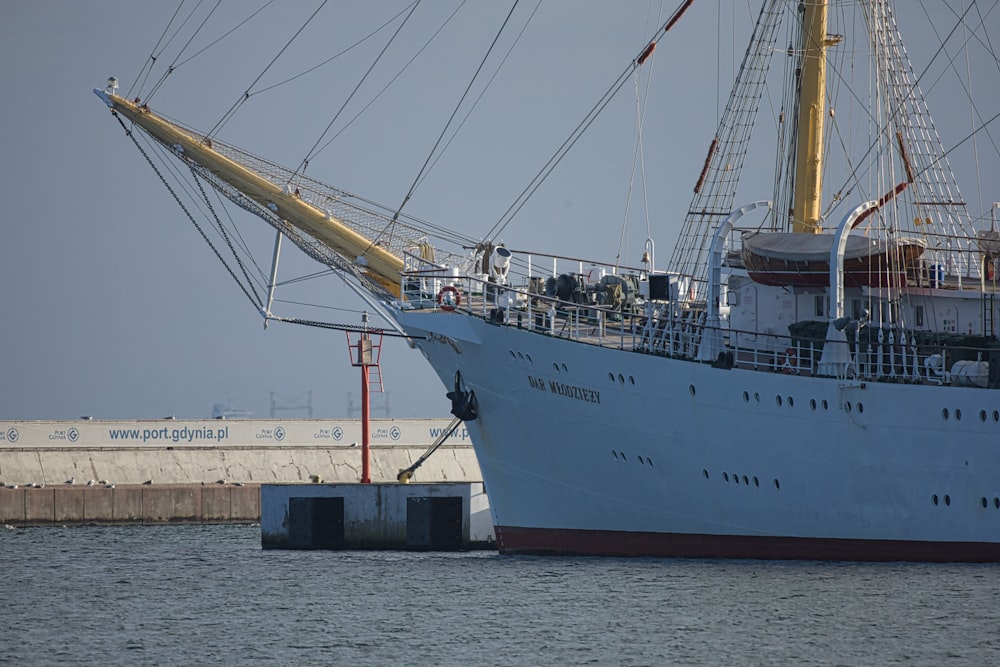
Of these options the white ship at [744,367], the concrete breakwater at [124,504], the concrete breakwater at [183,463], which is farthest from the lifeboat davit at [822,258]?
the concrete breakwater at [183,463]

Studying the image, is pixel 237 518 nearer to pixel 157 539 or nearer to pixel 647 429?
pixel 157 539

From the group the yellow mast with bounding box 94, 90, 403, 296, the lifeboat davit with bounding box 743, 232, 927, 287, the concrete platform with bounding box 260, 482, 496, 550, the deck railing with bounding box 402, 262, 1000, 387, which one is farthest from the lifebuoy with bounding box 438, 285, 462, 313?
the lifeboat davit with bounding box 743, 232, 927, 287

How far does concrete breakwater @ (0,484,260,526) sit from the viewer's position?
5672 cm

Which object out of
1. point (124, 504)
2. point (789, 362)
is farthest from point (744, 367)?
point (124, 504)

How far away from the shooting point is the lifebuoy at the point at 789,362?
115ft

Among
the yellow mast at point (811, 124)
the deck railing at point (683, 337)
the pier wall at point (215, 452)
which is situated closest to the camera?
the deck railing at point (683, 337)

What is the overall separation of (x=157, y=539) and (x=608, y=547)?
17.6m

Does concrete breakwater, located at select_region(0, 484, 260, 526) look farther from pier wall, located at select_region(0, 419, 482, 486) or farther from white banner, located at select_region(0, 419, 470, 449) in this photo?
white banner, located at select_region(0, 419, 470, 449)

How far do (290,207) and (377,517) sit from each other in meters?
8.46

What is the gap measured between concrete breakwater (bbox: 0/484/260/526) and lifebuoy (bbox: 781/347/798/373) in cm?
2744

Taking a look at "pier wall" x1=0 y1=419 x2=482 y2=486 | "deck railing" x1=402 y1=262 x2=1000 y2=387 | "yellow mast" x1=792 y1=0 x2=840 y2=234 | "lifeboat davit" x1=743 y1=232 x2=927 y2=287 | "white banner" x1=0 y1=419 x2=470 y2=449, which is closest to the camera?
"deck railing" x1=402 y1=262 x2=1000 y2=387

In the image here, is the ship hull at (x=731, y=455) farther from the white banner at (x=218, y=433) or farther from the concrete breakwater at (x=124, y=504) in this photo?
the white banner at (x=218, y=433)

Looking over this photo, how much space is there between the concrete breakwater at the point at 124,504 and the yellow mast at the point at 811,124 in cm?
2574

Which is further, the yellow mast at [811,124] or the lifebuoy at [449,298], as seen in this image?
the yellow mast at [811,124]
